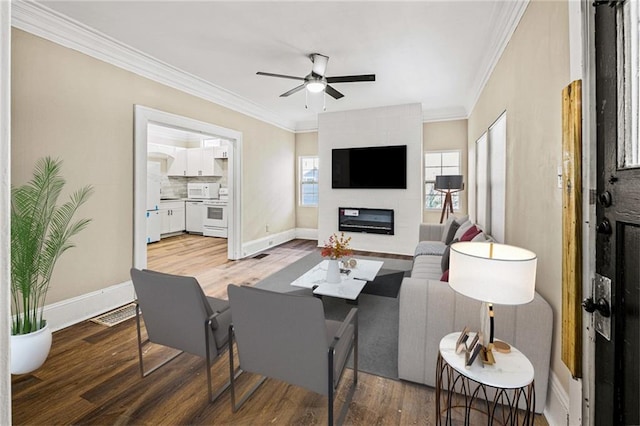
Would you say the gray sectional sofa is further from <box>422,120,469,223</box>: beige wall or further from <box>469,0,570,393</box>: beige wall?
<box>422,120,469,223</box>: beige wall

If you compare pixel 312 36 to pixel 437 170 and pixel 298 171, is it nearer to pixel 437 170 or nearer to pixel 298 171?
pixel 437 170

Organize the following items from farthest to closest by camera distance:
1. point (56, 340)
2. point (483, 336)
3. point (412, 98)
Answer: point (412, 98) → point (56, 340) → point (483, 336)

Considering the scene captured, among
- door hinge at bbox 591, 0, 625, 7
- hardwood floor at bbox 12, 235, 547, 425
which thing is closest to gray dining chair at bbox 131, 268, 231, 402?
hardwood floor at bbox 12, 235, 547, 425

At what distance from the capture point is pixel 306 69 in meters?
3.88

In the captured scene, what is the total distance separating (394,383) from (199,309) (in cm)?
138

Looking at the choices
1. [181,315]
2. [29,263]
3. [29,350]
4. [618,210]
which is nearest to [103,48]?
[29,263]

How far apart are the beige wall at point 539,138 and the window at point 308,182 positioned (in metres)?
4.97

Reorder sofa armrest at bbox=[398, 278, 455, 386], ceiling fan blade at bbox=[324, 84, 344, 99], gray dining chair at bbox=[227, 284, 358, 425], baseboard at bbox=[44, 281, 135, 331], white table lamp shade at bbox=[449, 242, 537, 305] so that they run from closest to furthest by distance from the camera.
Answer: white table lamp shade at bbox=[449, 242, 537, 305] < gray dining chair at bbox=[227, 284, 358, 425] < sofa armrest at bbox=[398, 278, 455, 386] < baseboard at bbox=[44, 281, 135, 331] < ceiling fan blade at bbox=[324, 84, 344, 99]

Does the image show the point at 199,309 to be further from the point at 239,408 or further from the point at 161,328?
the point at 239,408

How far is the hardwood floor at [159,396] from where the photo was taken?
5.62 ft

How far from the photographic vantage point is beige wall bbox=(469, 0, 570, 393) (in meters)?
1.65

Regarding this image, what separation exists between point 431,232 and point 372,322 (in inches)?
103

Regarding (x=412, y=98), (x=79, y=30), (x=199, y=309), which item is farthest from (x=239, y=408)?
(x=412, y=98)

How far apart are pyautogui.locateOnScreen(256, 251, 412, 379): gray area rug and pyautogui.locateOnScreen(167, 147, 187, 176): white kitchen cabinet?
17.0 feet
